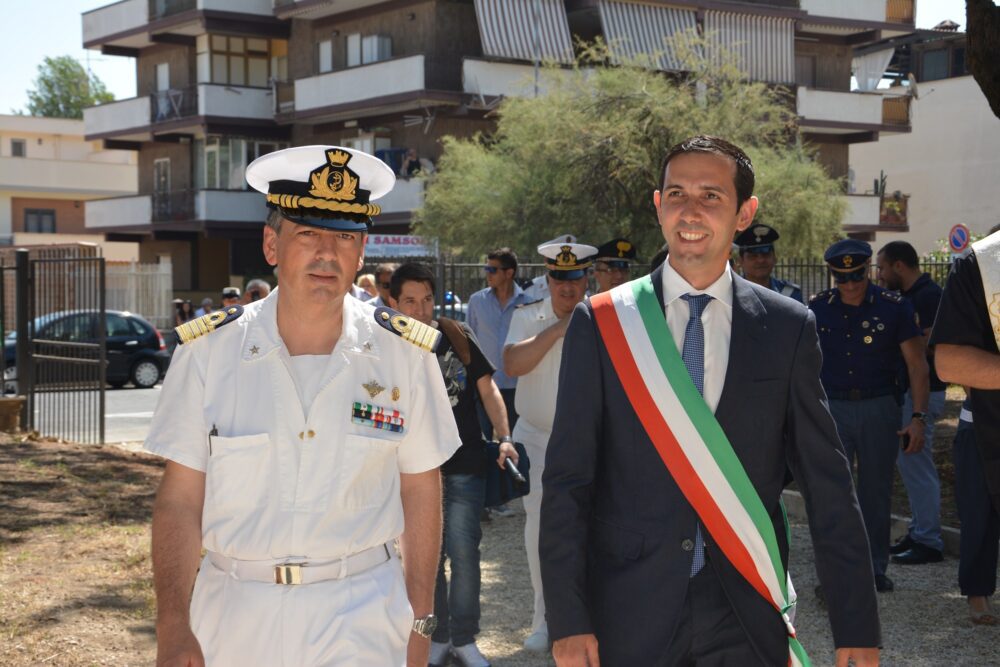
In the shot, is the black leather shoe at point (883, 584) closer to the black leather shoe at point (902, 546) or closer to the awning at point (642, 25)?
the black leather shoe at point (902, 546)

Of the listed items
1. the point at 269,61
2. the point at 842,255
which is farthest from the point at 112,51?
the point at 842,255

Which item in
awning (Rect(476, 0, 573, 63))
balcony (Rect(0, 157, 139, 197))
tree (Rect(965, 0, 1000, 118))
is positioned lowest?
tree (Rect(965, 0, 1000, 118))

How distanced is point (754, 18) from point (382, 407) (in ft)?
130

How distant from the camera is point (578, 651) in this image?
3359 mm

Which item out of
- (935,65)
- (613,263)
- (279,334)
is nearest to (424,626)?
(279,334)

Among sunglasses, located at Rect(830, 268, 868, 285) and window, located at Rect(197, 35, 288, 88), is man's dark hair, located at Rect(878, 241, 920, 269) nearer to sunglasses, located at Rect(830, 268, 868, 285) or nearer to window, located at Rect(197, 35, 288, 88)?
sunglasses, located at Rect(830, 268, 868, 285)

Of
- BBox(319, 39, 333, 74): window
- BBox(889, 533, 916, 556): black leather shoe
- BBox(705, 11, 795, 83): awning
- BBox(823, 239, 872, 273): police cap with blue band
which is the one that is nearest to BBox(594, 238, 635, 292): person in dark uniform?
BBox(823, 239, 872, 273): police cap with blue band

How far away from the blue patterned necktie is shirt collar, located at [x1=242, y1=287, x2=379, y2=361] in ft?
2.80

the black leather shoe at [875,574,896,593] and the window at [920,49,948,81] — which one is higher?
the window at [920,49,948,81]

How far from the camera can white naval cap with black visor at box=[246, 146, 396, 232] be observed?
3.66 m

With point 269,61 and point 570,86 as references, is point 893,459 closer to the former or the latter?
point 570,86

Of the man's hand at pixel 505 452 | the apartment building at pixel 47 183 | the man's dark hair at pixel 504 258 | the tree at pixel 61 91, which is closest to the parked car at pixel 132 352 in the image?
the man's dark hair at pixel 504 258

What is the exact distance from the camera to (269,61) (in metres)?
43.7

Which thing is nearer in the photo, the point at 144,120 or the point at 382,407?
the point at 382,407
